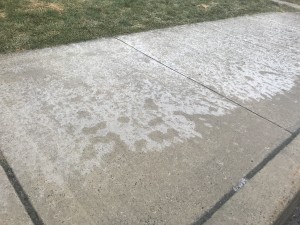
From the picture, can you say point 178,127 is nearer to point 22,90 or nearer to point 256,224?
point 256,224

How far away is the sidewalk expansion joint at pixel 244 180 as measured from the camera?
1.64 metres

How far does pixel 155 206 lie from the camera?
165 cm

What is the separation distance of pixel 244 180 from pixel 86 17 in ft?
9.20

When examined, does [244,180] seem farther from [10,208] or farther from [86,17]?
[86,17]

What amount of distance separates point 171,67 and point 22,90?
132 centimetres


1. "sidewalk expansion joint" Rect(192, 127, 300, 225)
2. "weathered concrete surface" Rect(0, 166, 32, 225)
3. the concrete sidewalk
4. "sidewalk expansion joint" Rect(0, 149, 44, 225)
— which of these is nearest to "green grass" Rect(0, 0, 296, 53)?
the concrete sidewalk

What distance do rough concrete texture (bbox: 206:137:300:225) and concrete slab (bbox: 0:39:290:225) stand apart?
0.08 meters

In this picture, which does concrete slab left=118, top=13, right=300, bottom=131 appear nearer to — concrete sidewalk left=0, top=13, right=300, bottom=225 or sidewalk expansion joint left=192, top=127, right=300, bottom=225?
concrete sidewalk left=0, top=13, right=300, bottom=225

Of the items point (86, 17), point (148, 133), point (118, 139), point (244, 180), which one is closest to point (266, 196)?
point (244, 180)

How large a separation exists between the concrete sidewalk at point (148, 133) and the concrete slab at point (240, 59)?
0.06 ft

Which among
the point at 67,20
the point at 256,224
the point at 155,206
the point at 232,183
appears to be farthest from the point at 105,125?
the point at 67,20

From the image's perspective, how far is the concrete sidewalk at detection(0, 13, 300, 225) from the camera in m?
1.66

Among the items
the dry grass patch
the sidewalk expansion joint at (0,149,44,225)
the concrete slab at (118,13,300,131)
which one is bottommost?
Result: the concrete slab at (118,13,300,131)

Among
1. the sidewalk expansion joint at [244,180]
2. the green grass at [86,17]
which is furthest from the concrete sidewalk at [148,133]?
the green grass at [86,17]
